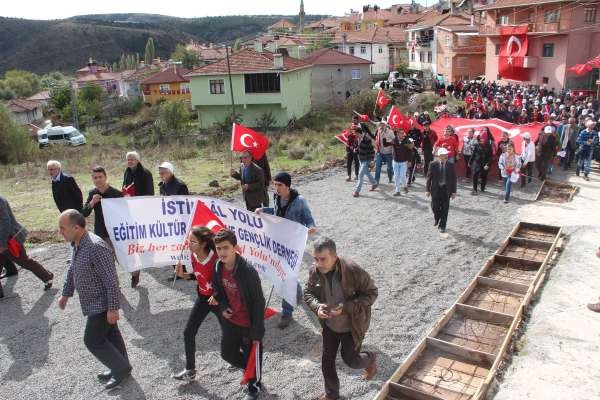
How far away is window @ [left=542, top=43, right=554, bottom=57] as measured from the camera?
1551 inches

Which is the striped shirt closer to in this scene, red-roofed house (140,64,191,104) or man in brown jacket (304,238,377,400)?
man in brown jacket (304,238,377,400)

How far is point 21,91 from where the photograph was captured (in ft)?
334

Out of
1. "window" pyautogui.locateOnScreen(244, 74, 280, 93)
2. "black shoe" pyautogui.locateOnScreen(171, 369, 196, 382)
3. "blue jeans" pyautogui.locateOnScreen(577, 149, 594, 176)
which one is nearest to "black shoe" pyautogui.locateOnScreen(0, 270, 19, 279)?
"black shoe" pyautogui.locateOnScreen(171, 369, 196, 382)

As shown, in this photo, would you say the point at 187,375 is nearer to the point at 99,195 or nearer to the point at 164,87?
the point at 99,195

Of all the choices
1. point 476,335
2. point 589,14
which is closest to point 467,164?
point 476,335

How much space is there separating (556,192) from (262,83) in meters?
30.7

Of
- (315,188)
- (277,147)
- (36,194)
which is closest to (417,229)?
(315,188)

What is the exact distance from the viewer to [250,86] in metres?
41.4

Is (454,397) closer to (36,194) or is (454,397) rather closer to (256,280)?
→ (256,280)

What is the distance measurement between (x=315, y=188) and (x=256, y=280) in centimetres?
999

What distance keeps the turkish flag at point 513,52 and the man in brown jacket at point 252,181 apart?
38.0 meters

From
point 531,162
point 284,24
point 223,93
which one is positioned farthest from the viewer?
point 284,24

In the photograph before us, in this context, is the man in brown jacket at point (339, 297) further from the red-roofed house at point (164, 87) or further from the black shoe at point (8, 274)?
the red-roofed house at point (164, 87)

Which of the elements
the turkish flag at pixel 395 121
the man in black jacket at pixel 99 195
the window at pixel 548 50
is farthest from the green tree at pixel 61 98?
the man in black jacket at pixel 99 195
